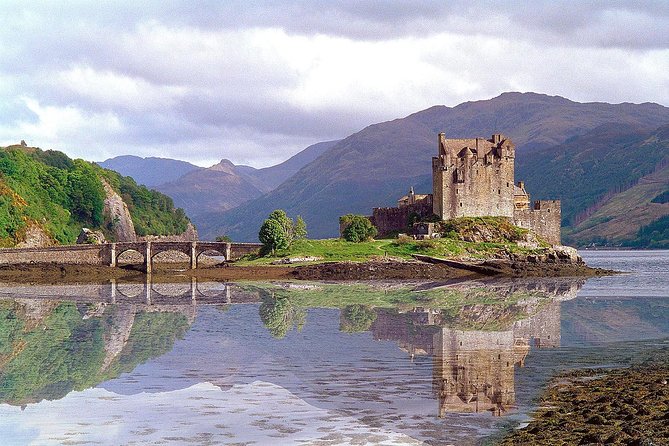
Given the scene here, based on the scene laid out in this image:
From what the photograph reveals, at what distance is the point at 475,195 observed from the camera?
99312mm

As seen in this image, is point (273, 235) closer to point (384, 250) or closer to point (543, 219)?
point (384, 250)

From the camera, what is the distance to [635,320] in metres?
45.7

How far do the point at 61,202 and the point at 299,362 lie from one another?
4295 inches

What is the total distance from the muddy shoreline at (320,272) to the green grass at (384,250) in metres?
2.38

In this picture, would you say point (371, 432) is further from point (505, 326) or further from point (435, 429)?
point (505, 326)

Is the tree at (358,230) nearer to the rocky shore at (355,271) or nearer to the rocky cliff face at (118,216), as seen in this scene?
the rocky shore at (355,271)

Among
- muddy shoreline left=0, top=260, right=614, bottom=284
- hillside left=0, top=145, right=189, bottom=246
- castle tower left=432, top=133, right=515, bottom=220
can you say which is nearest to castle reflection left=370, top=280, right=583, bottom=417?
muddy shoreline left=0, top=260, right=614, bottom=284

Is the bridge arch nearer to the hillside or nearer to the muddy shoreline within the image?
the muddy shoreline

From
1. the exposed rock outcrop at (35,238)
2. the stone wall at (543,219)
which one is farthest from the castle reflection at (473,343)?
the exposed rock outcrop at (35,238)

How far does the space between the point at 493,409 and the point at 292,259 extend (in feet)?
218

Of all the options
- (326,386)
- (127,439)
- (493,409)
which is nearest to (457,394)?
(493,409)

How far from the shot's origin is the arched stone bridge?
92250mm

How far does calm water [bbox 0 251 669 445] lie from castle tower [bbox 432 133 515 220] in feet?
124

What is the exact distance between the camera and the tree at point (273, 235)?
301 ft
